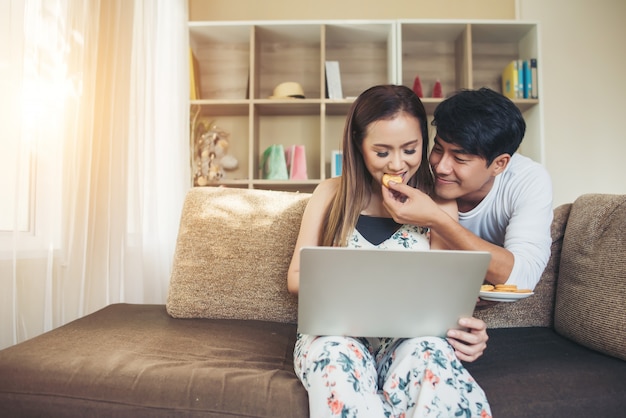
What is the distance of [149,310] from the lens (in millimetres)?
1635

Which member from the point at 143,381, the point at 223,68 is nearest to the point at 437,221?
the point at 143,381

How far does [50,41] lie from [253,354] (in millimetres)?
1072

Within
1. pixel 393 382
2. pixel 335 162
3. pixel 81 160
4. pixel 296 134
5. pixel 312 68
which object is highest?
pixel 312 68

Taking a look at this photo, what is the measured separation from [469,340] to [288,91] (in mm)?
2354

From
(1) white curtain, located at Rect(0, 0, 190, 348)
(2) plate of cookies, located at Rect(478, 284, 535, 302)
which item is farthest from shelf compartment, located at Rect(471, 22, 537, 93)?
(2) plate of cookies, located at Rect(478, 284, 535, 302)

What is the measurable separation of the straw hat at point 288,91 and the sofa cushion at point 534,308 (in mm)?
1966

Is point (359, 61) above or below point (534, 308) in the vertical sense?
above

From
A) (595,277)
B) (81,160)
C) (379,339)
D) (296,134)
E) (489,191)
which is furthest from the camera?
(296,134)

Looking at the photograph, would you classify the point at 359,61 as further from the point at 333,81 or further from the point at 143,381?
the point at 143,381

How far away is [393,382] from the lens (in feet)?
3.30

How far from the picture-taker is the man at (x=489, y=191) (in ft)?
4.13

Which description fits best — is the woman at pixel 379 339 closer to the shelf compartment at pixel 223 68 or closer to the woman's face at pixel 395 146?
the woman's face at pixel 395 146

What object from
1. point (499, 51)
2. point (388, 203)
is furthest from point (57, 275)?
point (499, 51)

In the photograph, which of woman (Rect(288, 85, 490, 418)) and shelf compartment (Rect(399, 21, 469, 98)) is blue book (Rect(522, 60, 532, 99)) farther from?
woman (Rect(288, 85, 490, 418))
